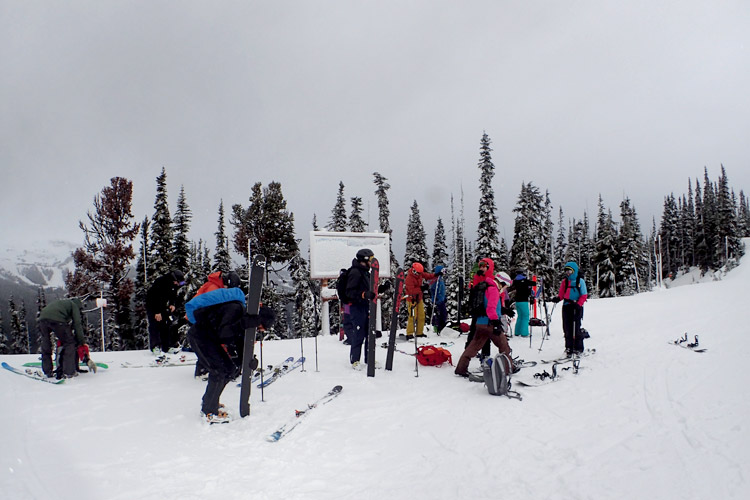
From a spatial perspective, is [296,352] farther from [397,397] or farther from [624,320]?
[624,320]

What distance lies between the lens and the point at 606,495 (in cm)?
334

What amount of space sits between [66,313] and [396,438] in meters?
6.89

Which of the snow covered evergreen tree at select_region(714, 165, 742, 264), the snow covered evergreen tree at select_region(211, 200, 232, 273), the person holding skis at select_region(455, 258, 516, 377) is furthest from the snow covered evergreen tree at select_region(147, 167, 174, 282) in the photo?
the snow covered evergreen tree at select_region(714, 165, 742, 264)

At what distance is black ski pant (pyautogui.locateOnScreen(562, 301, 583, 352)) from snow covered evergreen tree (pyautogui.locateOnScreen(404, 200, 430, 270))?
2993 centimetres

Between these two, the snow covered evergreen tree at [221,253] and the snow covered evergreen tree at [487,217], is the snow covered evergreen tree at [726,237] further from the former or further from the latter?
the snow covered evergreen tree at [221,253]

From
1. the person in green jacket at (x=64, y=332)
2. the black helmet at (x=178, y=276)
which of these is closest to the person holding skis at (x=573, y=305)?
the black helmet at (x=178, y=276)

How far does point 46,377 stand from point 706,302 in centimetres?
2359

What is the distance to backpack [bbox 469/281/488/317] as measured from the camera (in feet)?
23.3

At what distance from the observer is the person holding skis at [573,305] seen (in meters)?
8.18

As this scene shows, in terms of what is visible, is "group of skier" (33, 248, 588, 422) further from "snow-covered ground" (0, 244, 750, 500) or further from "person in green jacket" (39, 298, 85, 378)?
"snow-covered ground" (0, 244, 750, 500)

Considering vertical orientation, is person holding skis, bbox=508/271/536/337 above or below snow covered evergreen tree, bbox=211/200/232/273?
below

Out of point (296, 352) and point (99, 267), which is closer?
point (296, 352)

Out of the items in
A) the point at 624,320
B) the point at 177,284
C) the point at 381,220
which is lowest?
the point at 624,320

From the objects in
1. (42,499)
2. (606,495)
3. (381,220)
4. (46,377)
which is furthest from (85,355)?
(381,220)
